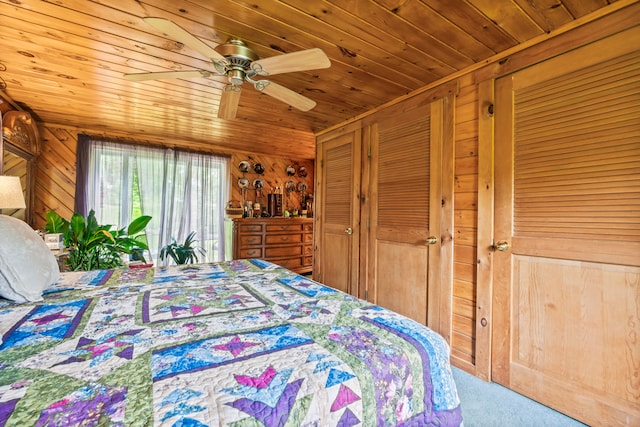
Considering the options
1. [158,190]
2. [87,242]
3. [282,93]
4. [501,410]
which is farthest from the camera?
[158,190]

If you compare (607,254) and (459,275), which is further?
(459,275)

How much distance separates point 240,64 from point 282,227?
3.20 meters

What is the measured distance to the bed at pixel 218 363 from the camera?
0.63 metres

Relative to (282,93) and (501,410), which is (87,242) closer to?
(282,93)

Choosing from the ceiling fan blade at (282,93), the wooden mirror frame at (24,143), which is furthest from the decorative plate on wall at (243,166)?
the ceiling fan blade at (282,93)

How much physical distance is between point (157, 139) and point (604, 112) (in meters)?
4.66

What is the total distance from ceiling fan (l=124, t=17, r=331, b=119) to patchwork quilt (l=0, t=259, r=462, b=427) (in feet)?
4.00

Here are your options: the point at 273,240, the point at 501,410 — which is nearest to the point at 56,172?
the point at 273,240

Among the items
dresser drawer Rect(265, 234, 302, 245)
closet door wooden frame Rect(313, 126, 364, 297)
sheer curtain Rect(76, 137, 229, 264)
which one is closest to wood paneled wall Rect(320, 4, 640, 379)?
closet door wooden frame Rect(313, 126, 364, 297)

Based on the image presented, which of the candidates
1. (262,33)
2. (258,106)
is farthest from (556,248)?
(258,106)

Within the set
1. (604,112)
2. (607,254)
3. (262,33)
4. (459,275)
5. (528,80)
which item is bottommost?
(459,275)

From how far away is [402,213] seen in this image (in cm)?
253

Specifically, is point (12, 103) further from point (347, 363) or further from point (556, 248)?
point (556, 248)

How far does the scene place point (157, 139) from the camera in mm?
4117
